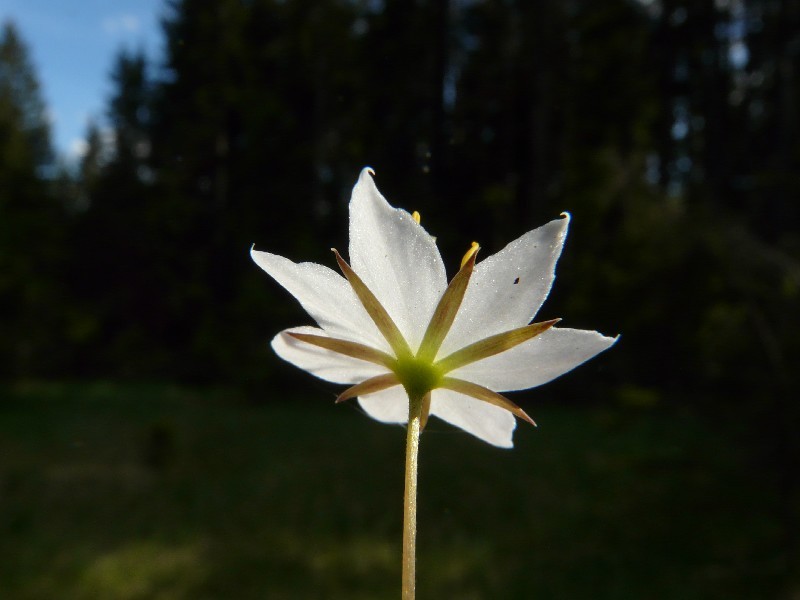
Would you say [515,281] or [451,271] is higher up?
[451,271]

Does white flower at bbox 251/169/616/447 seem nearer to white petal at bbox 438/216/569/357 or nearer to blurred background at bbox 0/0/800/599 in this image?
white petal at bbox 438/216/569/357

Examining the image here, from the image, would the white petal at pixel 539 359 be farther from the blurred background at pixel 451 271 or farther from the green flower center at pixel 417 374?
the blurred background at pixel 451 271

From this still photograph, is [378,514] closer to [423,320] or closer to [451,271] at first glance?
[451,271]

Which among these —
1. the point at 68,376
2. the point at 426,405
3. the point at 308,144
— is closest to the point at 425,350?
the point at 426,405

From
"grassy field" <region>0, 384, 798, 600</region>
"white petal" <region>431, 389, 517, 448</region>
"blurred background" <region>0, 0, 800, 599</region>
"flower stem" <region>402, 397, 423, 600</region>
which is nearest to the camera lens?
"flower stem" <region>402, 397, 423, 600</region>

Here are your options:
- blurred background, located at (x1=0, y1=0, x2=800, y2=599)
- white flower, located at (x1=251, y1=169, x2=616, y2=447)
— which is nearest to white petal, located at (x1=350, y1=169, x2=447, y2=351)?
white flower, located at (x1=251, y1=169, x2=616, y2=447)

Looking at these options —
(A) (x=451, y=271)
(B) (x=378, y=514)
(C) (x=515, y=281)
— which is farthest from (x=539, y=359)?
(B) (x=378, y=514)

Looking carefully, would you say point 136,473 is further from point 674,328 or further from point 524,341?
point 524,341
